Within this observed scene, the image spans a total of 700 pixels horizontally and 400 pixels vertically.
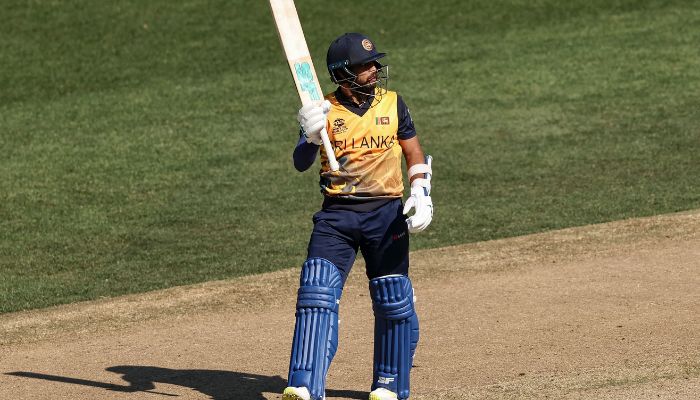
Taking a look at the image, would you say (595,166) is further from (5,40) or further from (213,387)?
(5,40)

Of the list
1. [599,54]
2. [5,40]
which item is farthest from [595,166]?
[5,40]

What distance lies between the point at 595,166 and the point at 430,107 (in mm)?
3163

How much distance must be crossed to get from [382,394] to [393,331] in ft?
1.30

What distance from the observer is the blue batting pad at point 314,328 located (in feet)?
26.0

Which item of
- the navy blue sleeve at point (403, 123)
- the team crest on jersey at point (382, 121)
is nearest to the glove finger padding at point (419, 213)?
the navy blue sleeve at point (403, 123)

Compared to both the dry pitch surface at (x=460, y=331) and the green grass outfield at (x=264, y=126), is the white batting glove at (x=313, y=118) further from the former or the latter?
the green grass outfield at (x=264, y=126)

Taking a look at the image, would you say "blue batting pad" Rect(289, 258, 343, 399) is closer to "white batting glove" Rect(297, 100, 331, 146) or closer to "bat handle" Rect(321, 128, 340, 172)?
A: "bat handle" Rect(321, 128, 340, 172)

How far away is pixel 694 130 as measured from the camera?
16.6 meters

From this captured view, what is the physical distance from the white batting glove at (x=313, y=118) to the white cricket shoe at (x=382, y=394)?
1657 mm

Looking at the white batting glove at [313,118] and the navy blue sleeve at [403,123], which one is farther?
the navy blue sleeve at [403,123]

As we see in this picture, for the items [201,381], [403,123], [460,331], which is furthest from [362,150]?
[460,331]

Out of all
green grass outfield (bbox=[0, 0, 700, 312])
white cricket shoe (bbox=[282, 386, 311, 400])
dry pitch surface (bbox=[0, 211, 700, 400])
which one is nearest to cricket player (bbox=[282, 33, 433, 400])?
white cricket shoe (bbox=[282, 386, 311, 400])

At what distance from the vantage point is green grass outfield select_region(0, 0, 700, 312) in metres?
13.5

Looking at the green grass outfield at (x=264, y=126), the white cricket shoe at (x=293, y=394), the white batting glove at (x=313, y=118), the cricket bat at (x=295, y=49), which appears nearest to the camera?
the white cricket shoe at (x=293, y=394)
